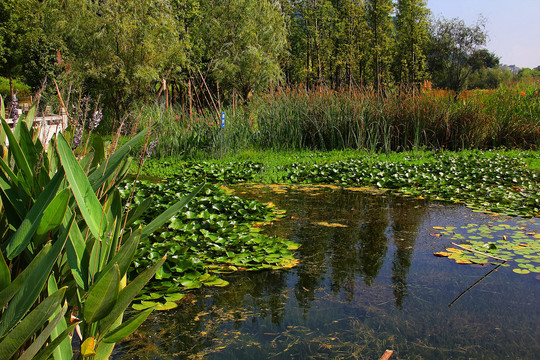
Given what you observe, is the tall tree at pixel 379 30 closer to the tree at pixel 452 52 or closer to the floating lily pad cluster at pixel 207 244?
the tree at pixel 452 52

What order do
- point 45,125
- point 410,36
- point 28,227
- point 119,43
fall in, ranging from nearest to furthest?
point 28,227 → point 45,125 → point 119,43 → point 410,36

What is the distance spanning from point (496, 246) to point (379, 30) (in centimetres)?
3017

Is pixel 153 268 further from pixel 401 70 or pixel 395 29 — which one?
pixel 395 29

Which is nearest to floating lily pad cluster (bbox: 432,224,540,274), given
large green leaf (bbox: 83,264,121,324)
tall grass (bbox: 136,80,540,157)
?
large green leaf (bbox: 83,264,121,324)

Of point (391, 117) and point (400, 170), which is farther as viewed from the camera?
point (391, 117)

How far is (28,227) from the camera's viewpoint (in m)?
1.18

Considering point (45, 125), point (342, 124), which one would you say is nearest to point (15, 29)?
point (342, 124)

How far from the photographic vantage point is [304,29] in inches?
1242

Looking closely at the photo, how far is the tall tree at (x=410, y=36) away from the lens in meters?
30.9

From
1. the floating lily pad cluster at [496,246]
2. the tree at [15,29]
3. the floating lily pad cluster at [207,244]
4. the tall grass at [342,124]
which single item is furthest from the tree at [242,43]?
the floating lily pad cluster at [496,246]

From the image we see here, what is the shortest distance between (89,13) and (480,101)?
423 inches

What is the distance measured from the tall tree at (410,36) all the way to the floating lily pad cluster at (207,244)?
28.7 metres

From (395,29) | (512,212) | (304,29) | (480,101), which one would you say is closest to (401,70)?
(395,29)

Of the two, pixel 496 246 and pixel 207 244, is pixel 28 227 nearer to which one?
pixel 207 244
